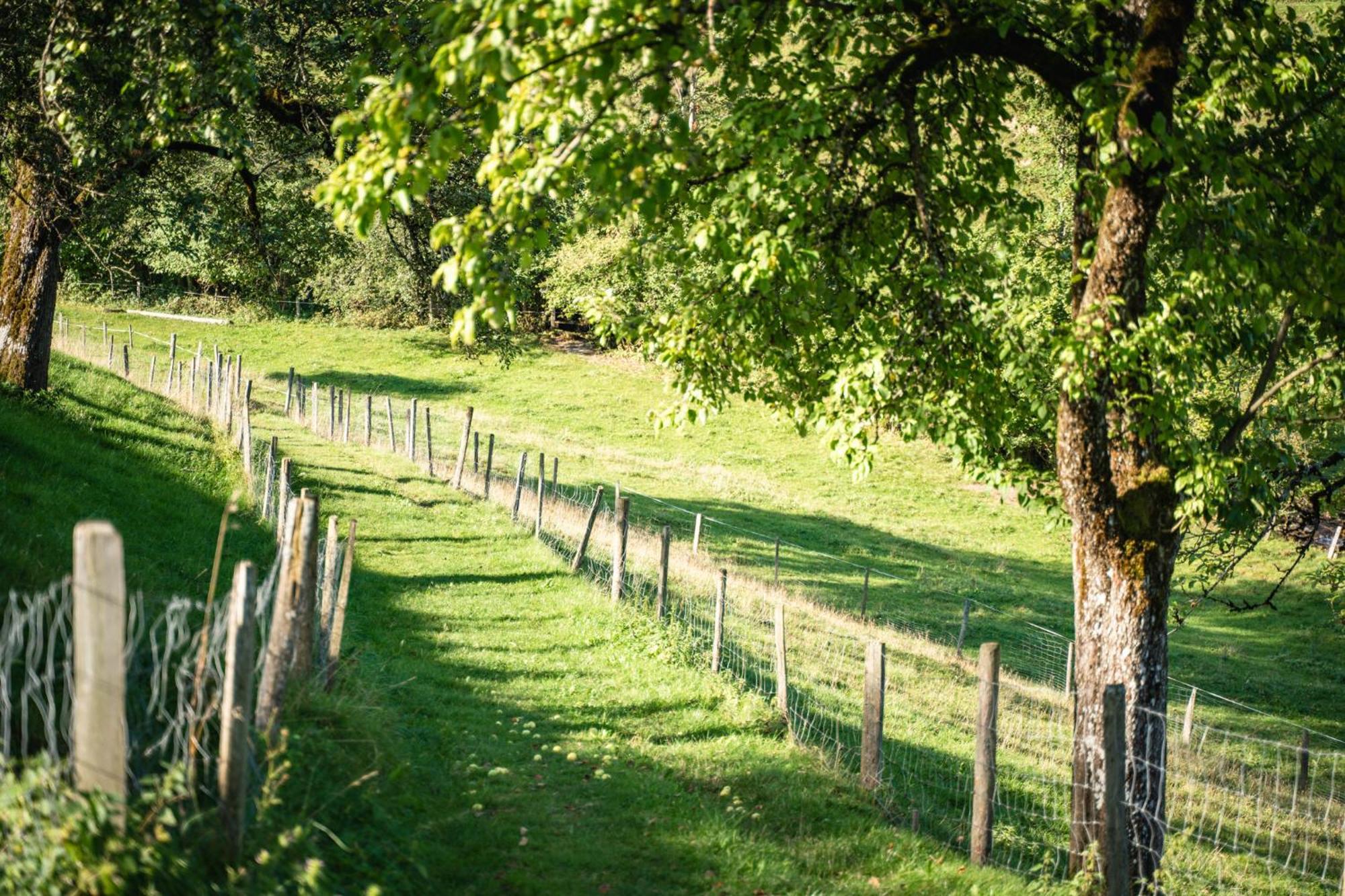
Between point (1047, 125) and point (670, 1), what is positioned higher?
point (1047, 125)

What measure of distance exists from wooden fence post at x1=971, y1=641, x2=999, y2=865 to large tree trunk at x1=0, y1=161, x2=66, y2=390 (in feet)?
55.8

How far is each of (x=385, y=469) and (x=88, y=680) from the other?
22.5 m

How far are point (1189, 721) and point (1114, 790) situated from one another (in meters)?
12.0

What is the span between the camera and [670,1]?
20.5 feet

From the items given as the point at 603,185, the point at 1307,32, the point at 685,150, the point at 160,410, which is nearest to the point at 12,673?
the point at 603,185

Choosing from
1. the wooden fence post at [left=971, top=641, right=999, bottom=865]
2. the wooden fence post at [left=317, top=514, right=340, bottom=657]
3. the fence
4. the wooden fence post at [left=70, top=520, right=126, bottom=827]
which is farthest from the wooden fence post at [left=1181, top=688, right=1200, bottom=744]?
the wooden fence post at [left=70, top=520, right=126, bottom=827]

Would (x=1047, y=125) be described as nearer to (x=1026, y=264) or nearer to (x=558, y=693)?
(x=1026, y=264)

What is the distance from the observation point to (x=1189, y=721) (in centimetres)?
1772

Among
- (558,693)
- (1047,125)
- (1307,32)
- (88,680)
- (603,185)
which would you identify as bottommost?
(558,693)

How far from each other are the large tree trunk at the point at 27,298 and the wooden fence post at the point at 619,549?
10.9m

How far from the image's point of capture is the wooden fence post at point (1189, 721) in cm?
1633

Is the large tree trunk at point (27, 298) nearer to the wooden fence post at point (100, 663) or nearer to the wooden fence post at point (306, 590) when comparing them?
the wooden fence post at point (306, 590)

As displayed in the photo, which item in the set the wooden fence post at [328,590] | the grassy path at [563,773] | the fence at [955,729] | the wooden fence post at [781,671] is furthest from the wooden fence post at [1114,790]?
the wooden fence post at [328,590]

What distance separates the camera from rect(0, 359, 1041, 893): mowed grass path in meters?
6.76
